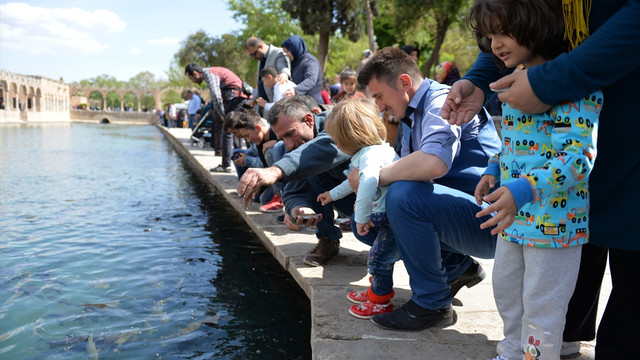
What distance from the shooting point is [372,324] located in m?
2.54

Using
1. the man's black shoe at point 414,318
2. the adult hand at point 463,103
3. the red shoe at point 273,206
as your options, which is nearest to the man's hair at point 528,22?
the adult hand at point 463,103

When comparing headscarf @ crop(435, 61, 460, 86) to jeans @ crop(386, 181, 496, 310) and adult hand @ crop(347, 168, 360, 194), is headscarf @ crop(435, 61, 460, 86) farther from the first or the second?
jeans @ crop(386, 181, 496, 310)

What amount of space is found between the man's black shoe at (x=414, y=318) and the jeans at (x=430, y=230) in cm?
3

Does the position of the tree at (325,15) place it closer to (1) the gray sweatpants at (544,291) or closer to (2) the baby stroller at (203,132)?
(2) the baby stroller at (203,132)

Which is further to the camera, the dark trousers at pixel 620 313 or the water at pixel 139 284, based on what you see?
the water at pixel 139 284

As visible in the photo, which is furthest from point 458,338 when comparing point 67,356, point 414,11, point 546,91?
point 414,11

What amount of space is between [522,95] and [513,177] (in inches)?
11.7

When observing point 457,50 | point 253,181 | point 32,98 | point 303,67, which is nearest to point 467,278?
point 253,181

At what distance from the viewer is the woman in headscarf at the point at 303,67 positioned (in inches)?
276

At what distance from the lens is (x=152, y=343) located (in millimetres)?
2977

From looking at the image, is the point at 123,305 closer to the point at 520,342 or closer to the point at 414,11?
the point at 520,342

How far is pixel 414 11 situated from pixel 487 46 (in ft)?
71.2

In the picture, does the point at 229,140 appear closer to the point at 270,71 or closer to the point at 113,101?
the point at 270,71

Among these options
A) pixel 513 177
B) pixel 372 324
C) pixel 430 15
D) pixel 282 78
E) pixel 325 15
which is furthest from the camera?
pixel 325 15
